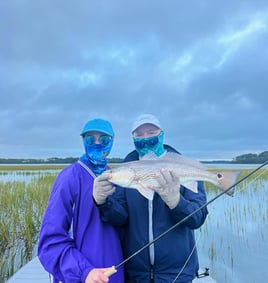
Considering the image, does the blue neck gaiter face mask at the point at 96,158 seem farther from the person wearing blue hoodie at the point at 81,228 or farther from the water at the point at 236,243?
the water at the point at 236,243

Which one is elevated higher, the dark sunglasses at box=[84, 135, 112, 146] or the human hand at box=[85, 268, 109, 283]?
the dark sunglasses at box=[84, 135, 112, 146]

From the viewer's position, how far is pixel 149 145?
278cm

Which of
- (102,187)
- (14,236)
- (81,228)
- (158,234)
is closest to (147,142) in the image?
(102,187)

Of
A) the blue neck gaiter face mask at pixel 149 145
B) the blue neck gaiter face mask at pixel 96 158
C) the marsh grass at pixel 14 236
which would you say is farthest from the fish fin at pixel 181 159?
the marsh grass at pixel 14 236

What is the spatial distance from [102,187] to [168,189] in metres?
0.51

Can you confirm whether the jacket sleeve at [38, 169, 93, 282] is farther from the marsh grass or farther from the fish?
the marsh grass

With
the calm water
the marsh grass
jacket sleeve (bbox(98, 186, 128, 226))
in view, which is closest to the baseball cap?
jacket sleeve (bbox(98, 186, 128, 226))

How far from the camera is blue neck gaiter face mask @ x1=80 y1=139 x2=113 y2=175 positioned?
2590 millimetres

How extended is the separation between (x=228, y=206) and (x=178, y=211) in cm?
1279

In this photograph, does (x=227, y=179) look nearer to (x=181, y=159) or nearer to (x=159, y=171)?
(x=181, y=159)

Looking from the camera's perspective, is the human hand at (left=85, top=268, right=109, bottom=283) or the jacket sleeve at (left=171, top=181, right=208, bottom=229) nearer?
the human hand at (left=85, top=268, right=109, bottom=283)

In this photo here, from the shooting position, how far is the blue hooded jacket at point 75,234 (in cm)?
229

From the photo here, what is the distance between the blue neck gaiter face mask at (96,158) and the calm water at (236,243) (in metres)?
2.92

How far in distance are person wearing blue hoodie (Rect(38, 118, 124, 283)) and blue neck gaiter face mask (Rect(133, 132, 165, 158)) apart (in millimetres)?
290
